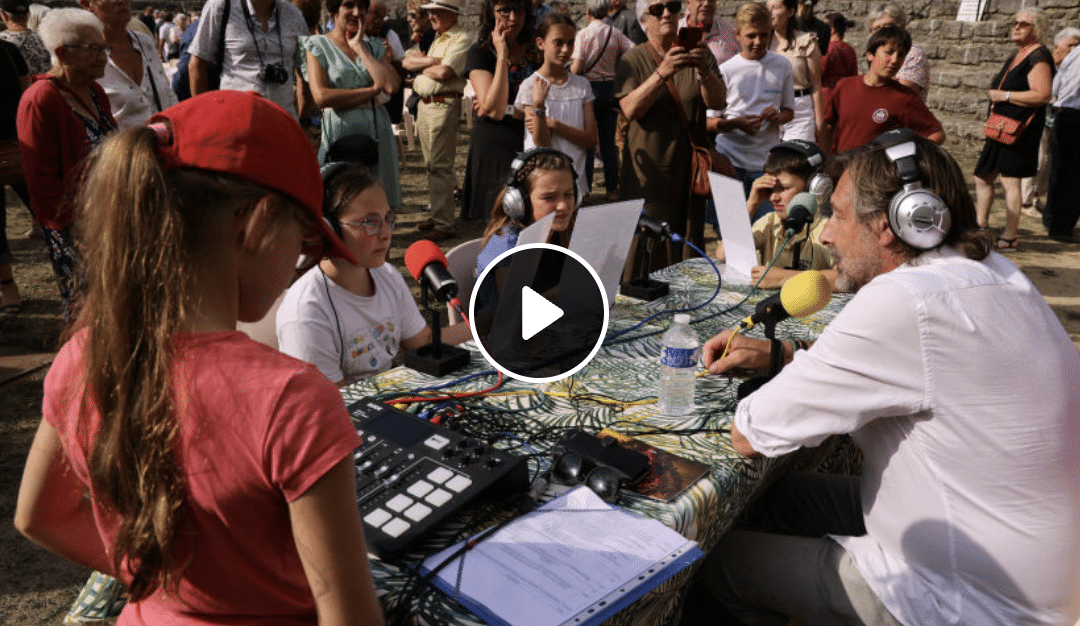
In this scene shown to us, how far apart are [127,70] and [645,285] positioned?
11.2 ft

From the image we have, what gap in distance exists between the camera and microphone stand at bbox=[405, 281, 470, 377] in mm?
2238

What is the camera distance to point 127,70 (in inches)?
173

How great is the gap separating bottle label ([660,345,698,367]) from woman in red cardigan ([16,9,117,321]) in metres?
2.82

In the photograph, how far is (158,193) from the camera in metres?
0.94

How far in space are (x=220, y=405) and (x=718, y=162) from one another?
4175mm

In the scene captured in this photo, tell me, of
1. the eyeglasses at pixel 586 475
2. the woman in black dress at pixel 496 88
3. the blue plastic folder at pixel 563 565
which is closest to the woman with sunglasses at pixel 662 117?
the woman in black dress at pixel 496 88

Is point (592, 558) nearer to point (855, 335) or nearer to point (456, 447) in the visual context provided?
point (456, 447)

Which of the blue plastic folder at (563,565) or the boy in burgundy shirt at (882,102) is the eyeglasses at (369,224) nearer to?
the blue plastic folder at (563,565)

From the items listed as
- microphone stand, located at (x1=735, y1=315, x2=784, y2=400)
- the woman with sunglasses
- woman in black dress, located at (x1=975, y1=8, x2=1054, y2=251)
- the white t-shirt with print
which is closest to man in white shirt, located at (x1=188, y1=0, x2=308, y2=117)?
the woman with sunglasses

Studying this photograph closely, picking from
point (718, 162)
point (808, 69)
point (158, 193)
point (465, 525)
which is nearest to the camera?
point (158, 193)

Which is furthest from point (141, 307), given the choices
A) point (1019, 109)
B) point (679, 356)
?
point (1019, 109)

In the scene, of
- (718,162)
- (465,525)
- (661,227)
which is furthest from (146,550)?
(718,162)

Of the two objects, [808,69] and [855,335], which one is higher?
[808,69]
